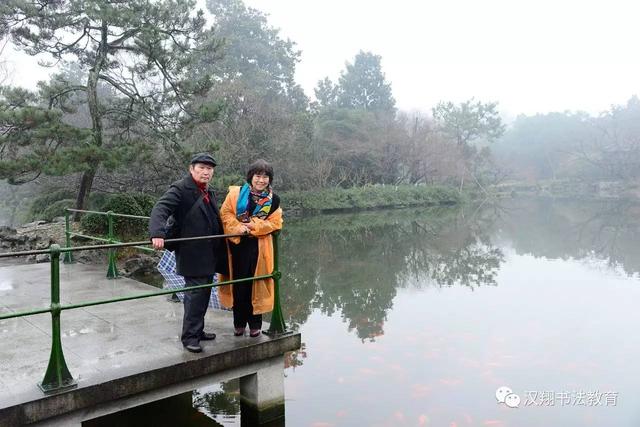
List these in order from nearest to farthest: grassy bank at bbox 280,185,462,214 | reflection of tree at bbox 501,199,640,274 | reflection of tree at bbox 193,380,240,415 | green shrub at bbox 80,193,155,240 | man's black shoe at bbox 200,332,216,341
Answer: man's black shoe at bbox 200,332,216,341 < reflection of tree at bbox 193,380,240,415 < green shrub at bbox 80,193,155,240 < reflection of tree at bbox 501,199,640,274 < grassy bank at bbox 280,185,462,214

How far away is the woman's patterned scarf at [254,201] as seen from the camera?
11.3ft

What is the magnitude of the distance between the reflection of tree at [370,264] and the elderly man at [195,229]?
3.24 m

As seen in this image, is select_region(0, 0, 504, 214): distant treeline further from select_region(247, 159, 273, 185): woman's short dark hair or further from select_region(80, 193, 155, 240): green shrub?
select_region(247, 159, 273, 185): woman's short dark hair

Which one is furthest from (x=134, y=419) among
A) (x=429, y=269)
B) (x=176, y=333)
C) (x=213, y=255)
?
(x=429, y=269)

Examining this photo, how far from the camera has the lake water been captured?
14.2 ft

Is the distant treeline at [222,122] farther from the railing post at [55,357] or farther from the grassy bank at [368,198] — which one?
the railing post at [55,357]

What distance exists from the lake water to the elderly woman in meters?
1.08

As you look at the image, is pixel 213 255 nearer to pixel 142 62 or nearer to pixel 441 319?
pixel 441 319

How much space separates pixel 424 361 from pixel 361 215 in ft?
64.3

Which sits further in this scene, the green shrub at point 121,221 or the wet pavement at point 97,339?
the green shrub at point 121,221

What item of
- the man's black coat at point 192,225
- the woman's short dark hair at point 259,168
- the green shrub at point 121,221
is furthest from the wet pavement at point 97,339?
the green shrub at point 121,221

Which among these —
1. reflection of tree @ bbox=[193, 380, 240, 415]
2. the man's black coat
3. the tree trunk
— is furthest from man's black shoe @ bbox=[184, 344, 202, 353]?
the tree trunk

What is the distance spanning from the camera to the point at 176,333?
12.5 ft

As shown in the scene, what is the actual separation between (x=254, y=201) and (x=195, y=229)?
17.2 inches
